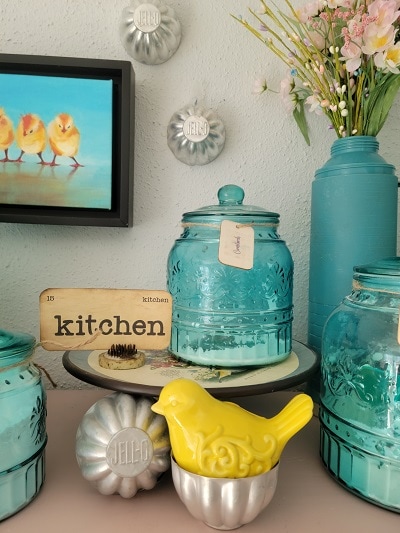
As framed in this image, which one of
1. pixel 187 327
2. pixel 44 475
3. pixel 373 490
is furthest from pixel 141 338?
pixel 373 490

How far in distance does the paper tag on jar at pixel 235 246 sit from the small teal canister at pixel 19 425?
0.89 feet

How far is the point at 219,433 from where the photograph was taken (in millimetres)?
436

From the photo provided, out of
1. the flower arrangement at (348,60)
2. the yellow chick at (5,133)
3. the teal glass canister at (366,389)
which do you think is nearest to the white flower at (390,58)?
the flower arrangement at (348,60)

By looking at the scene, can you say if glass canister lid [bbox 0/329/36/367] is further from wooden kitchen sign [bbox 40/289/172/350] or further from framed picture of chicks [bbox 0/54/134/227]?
framed picture of chicks [bbox 0/54/134/227]

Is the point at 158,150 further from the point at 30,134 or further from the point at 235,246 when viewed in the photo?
the point at 235,246

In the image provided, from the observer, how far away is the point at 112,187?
0.82 m

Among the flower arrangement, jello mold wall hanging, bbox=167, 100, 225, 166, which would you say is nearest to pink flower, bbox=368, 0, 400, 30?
the flower arrangement

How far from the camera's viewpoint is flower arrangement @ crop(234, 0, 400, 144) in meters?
0.66

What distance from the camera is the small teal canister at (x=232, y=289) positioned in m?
0.61

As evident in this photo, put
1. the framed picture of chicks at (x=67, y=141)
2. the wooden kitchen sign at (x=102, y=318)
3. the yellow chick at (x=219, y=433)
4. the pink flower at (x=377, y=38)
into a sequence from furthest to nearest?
the framed picture of chicks at (x=67, y=141) < the pink flower at (x=377, y=38) < the wooden kitchen sign at (x=102, y=318) < the yellow chick at (x=219, y=433)

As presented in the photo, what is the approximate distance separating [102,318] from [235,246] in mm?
205

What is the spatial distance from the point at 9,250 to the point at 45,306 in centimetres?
37

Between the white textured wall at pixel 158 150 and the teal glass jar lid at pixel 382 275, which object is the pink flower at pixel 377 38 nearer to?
the white textured wall at pixel 158 150

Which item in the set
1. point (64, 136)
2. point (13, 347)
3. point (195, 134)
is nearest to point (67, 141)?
point (64, 136)
